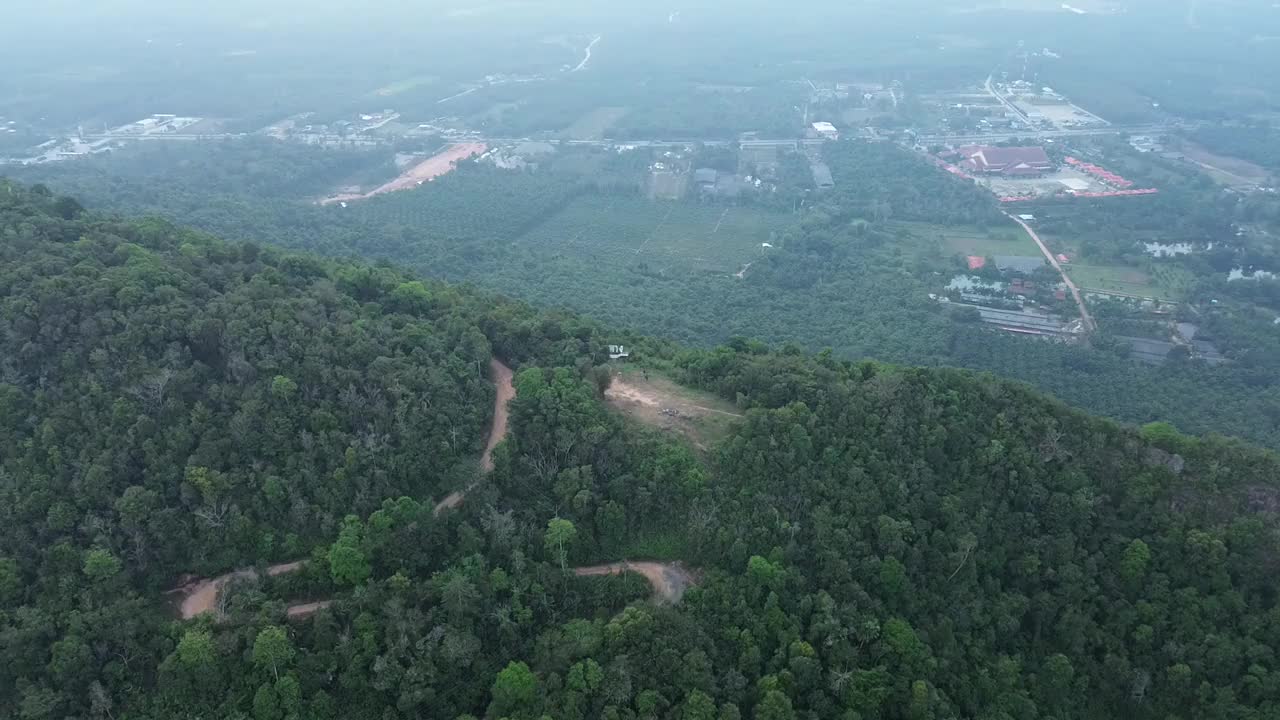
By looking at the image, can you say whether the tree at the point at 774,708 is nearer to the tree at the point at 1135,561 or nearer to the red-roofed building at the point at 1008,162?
the tree at the point at 1135,561

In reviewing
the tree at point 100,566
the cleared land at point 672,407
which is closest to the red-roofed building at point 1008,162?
the cleared land at point 672,407

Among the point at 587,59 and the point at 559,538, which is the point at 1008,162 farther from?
the point at 587,59

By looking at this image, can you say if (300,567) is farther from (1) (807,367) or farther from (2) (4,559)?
(1) (807,367)

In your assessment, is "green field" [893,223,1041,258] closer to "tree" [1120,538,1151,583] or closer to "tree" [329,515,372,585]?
"tree" [1120,538,1151,583]

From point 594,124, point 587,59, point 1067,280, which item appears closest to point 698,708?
point 1067,280

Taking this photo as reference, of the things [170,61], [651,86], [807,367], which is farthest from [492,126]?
[807,367]

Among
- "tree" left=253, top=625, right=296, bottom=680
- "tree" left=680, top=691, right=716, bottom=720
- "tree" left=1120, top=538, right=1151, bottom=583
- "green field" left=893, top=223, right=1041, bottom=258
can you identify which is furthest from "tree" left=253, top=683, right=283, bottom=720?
"green field" left=893, top=223, right=1041, bottom=258

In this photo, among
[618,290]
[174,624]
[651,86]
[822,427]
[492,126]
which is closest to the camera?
[174,624]
